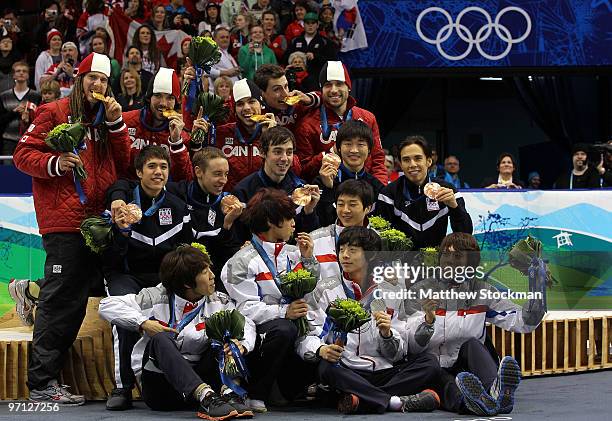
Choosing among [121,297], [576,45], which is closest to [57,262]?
[121,297]

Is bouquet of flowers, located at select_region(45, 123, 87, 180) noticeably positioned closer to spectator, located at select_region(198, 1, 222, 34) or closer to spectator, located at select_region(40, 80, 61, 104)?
spectator, located at select_region(40, 80, 61, 104)

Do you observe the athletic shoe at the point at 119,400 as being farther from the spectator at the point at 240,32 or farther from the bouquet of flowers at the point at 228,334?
the spectator at the point at 240,32

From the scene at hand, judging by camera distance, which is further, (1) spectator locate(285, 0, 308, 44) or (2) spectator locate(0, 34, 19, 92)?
(2) spectator locate(0, 34, 19, 92)

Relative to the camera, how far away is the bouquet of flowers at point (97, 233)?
28.6 ft

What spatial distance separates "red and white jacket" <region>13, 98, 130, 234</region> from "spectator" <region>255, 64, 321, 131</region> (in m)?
1.58

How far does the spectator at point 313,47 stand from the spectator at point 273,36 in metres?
0.20

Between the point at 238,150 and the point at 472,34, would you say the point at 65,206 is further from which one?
the point at 472,34

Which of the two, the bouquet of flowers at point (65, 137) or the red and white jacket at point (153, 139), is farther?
the red and white jacket at point (153, 139)

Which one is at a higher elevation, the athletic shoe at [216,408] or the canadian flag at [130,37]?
the canadian flag at [130,37]

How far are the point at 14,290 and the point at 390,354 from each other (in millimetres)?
3159

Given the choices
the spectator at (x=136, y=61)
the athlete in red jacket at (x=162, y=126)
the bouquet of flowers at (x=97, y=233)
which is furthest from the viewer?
the spectator at (x=136, y=61)

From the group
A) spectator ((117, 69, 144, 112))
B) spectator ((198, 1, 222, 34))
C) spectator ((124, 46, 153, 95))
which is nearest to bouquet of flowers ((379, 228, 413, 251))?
spectator ((117, 69, 144, 112))

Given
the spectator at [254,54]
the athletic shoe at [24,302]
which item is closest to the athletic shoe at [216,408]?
the athletic shoe at [24,302]

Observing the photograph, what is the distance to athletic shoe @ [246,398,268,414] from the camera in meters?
8.31
